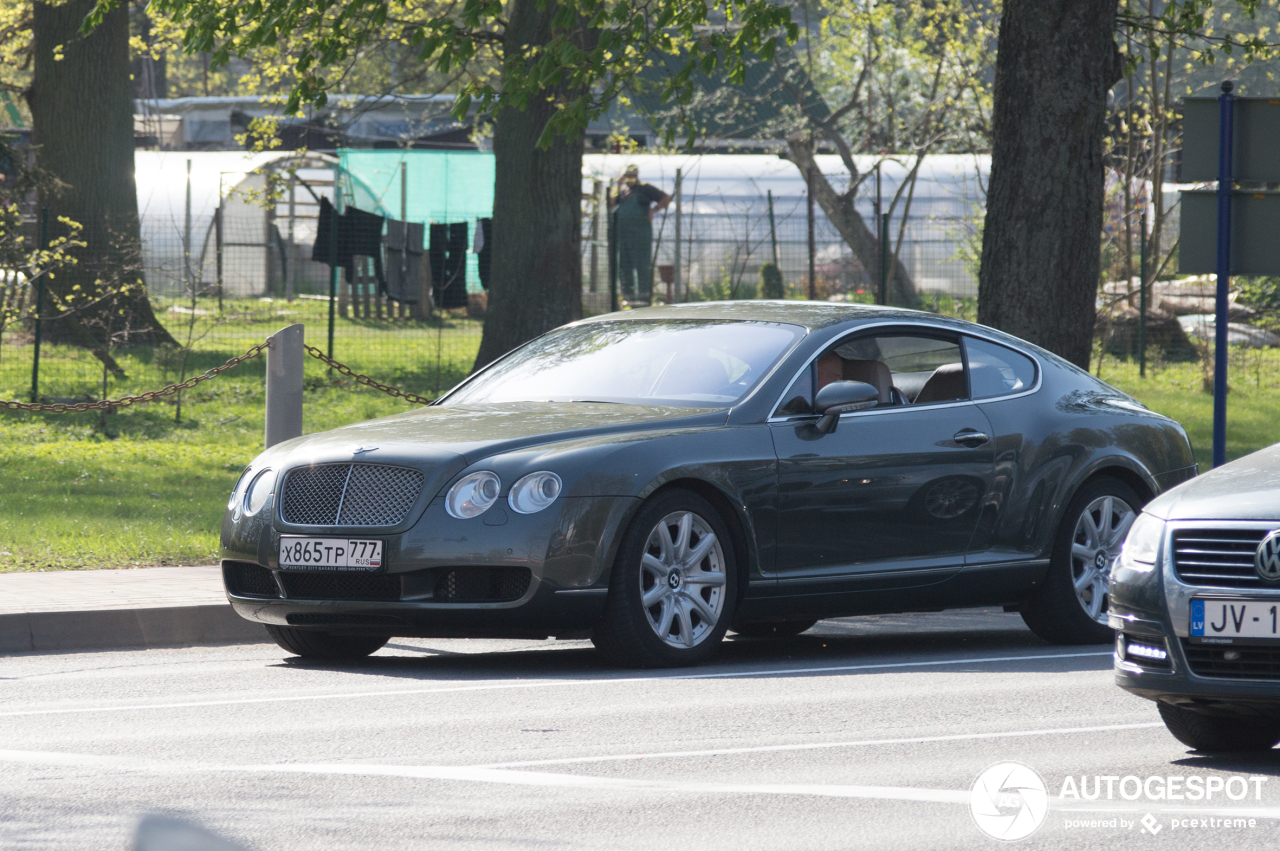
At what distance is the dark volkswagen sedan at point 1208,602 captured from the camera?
543 centimetres

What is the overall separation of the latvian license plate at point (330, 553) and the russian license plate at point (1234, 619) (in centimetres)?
328

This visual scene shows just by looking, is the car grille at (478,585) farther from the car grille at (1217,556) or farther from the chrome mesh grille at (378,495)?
the car grille at (1217,556)

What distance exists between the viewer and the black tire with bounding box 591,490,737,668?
7500 millimetres

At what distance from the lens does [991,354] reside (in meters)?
9.05

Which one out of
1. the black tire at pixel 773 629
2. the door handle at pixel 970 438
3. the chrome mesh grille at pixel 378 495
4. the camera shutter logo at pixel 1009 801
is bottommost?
the black tire at pixel 773 629

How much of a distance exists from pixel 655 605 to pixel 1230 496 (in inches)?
106

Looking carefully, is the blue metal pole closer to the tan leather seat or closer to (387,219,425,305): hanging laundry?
the tan leather seat

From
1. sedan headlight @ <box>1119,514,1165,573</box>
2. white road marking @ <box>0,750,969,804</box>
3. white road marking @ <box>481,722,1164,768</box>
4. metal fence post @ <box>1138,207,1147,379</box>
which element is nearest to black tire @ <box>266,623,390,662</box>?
white road marking @ <box>0,750,969,804</box>

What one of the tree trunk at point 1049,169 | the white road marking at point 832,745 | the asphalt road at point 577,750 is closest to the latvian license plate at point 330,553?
the asphalt road at point 577,750

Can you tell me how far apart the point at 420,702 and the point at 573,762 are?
4.35 ft

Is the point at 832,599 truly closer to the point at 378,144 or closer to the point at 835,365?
the point at 835,365

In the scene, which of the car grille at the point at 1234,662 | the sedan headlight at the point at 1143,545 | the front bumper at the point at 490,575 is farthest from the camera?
the front bumper at the point at 490,575

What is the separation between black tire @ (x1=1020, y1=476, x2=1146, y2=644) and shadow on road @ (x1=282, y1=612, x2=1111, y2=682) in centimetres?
8

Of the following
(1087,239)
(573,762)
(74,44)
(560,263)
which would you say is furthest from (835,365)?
(74,44)
